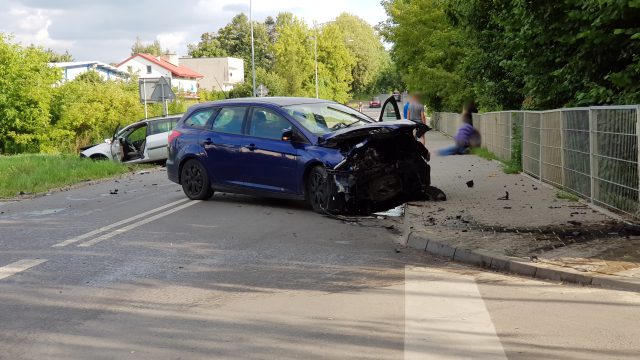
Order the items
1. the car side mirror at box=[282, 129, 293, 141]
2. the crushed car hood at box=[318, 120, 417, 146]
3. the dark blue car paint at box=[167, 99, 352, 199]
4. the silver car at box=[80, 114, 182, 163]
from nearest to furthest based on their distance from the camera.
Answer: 1. the crushed car hood at box=[318, 120, 417, 146]
2. the dark blue car paint at box=[167, 99, 352, 199]
3. the car side mirror at box=[282, 129, 293, 141]
4. the silver car at box=[80, 114, 182, 163]

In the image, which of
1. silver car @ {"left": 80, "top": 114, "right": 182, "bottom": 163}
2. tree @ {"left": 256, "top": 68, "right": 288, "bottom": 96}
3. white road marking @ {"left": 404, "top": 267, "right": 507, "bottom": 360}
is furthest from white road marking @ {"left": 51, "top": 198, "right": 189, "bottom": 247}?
tree @ {"left": 256, "top": 68, "right": 288, "bottom": 96}

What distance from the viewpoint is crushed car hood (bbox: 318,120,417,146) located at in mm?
10273

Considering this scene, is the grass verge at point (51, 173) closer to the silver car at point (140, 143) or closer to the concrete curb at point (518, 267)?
the silver car at point (140, 143)

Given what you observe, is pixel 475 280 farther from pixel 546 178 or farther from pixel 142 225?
pixel 546 178

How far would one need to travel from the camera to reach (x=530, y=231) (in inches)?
333

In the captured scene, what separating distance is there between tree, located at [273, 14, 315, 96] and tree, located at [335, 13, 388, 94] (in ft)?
87.2

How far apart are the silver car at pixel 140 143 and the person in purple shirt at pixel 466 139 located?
9055mm

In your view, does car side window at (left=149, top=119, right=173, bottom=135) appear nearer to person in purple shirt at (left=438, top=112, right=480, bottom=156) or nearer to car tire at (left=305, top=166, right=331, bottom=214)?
person in purple shirt at (left=438, top=112, right=480, bottom=156)

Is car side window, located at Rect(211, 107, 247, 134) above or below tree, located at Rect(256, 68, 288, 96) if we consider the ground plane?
below

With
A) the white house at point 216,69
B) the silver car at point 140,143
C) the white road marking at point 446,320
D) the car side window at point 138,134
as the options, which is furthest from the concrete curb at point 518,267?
the white house at point 216,69

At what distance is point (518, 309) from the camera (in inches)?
220

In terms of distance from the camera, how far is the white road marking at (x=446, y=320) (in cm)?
460

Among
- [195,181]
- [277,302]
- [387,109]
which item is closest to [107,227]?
[195,181]

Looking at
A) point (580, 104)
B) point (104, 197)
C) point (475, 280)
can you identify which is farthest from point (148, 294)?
→ point (104, 197)
